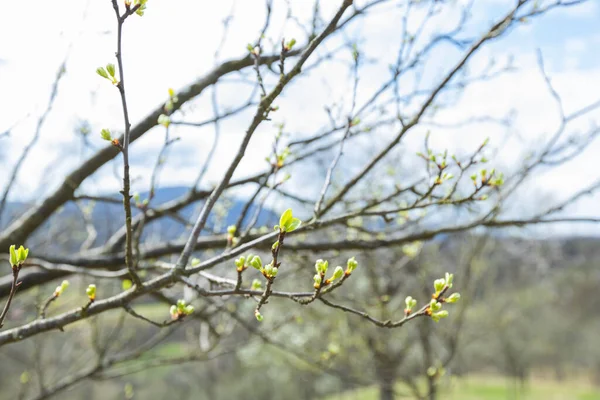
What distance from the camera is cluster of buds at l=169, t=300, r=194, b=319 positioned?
1483mm

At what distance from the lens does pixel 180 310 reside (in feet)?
4.98

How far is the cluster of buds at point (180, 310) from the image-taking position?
148cm

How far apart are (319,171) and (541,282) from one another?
2025 cm

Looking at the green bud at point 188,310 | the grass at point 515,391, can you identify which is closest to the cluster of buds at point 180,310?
the green bud at point 188,310

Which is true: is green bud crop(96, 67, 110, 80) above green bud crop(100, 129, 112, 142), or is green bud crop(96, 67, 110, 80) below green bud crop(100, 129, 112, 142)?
above

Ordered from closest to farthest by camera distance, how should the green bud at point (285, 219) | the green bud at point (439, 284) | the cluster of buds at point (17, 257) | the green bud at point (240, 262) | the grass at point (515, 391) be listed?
the green bud at point (285, 219), the cluster of buds at point (17, 257), the green bud at point (240, 262), the green bud at point (439, 284), the grass at point (515, 391)

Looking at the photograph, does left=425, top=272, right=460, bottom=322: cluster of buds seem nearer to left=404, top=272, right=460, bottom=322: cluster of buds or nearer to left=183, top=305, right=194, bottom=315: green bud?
left=404, top=272, right=460, bottom=322: cluster of buds

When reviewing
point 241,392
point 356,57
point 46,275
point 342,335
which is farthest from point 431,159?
point 241,392

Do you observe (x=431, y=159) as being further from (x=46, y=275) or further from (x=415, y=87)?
(x=46, y=275)

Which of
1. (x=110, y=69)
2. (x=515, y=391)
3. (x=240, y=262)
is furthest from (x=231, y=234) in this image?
(x=515, y=391)

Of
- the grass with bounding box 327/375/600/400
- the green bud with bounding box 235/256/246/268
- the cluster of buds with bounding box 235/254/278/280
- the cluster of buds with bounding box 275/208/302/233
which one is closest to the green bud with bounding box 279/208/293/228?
the cluster of buds with bounding box 275/208/302/233

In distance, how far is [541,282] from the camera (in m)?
23.7

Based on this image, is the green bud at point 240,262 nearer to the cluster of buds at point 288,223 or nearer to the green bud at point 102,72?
the cluster of buds at point 288,223

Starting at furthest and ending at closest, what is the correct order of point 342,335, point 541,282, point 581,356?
1. point 541,282
2. point 581,356
3. point 342,335
